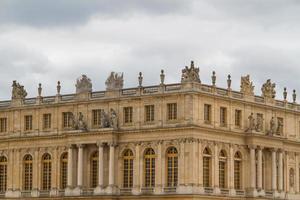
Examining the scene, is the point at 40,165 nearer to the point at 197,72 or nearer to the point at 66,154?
the point at 66,154

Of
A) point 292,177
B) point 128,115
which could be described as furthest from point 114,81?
point 292,177

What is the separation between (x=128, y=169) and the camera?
305 ft

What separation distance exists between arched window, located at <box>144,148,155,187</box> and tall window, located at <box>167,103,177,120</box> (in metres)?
3.66

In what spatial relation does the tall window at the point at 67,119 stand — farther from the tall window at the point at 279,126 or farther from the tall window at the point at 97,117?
the tall window at the point at 279,126

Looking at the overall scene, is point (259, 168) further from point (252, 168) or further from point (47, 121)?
point (47, 121)

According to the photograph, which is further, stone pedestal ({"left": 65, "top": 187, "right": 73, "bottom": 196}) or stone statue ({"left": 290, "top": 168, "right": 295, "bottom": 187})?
stone statue ({"left": 290, "top": 168, "right": 295, "bottom": 187})

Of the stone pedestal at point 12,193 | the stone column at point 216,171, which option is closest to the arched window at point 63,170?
the stone pedestal at point 12,193

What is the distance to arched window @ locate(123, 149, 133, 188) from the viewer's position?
305 ft

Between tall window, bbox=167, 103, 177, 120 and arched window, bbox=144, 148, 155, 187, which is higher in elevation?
tall window, bbox=167, 103, 177, 120

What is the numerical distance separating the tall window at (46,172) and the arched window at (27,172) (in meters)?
1.68

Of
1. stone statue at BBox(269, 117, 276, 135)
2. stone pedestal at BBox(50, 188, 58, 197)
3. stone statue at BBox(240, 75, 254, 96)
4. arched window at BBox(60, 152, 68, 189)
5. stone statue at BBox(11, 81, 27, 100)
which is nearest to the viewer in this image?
stone statue at BBox(240, 75, 254, 96)

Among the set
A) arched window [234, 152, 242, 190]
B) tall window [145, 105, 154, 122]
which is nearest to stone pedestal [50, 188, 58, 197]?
tall window [145, 105, 154, 122]

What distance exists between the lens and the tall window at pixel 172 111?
9038cm

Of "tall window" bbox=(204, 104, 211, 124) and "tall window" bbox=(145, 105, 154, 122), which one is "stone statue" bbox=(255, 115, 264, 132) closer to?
"tall window" bbox=(204, 104, 211, 124)
